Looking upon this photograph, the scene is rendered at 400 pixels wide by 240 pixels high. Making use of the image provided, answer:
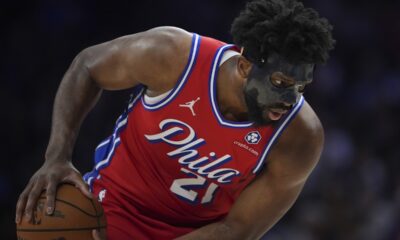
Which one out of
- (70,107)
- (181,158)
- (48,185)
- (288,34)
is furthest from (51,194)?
(288,34)

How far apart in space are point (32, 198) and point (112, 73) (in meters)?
0.91

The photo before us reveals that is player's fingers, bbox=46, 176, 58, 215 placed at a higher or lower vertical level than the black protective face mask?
lower

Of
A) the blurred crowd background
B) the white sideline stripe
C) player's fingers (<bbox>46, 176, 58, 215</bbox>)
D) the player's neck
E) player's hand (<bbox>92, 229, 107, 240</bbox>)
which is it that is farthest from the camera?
the blurred crowd background

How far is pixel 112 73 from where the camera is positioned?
164 inches

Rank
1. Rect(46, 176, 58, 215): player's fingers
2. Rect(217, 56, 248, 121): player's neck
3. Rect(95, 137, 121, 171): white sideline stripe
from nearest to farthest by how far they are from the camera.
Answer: Rect(46, 176, 58, 215): player's fingers
Rect(217, 56, 248, 121): player's neck
Rect(95, 137, 121, 171): white sideline stripe

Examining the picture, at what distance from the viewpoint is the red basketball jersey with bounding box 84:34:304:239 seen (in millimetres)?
4004

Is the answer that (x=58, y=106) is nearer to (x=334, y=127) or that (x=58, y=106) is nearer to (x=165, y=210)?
(x=165, y=210)

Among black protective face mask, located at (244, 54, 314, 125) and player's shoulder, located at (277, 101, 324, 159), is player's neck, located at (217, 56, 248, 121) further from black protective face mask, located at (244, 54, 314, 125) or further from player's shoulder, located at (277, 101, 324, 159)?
player's shoulder, located at (277, 101, 324, 159)

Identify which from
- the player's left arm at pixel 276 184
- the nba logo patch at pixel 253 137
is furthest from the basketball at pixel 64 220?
the nba logo patch at pixel 253 137

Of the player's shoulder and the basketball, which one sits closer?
the basketball

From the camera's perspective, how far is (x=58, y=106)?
4.08 m

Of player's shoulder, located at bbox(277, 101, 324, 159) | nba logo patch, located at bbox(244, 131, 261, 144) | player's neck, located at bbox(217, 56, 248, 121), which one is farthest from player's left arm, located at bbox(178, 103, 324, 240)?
player's neck, located at bbox(217, 56, 248, 121)

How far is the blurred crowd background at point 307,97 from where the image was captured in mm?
7699

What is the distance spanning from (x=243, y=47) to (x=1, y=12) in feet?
16.6
